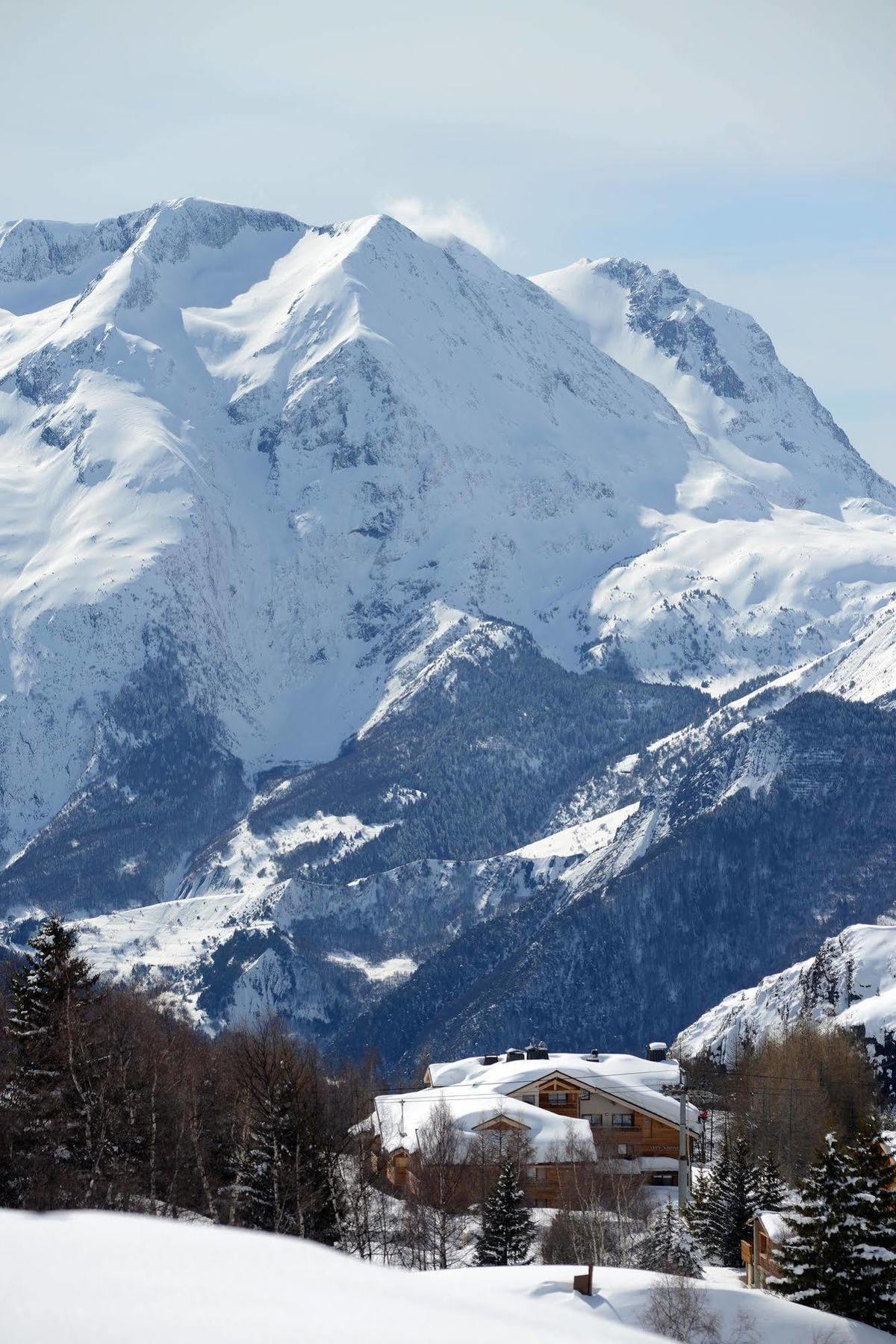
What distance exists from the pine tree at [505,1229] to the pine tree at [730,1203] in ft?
43.1

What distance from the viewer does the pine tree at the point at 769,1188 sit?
8656 cm

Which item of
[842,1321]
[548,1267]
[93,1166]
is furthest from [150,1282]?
[93,1166]

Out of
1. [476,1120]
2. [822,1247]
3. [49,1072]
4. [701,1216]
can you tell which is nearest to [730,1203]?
[701,1216]

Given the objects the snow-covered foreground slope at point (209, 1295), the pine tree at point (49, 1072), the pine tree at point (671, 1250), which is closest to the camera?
the snow-covered foreground slope at point (209, 1295)

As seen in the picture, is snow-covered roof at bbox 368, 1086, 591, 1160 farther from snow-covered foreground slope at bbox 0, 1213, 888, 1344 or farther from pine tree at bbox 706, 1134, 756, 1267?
snow-covered foreground slope at bbox 0, 1213, 888, 1344

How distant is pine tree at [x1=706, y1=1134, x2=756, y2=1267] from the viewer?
86250 mm

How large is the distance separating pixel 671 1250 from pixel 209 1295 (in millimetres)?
67671

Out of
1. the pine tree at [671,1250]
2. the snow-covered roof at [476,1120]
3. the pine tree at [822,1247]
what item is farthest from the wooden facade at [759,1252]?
the snow-covered roof at [476,1120]

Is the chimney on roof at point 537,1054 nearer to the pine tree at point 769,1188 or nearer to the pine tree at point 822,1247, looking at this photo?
the pine tree at point 769,1188

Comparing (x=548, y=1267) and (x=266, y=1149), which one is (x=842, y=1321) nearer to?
(x=548, y=1267)

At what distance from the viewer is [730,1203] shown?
8681cm

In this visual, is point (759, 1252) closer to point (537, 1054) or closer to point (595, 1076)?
point (595, 1076)

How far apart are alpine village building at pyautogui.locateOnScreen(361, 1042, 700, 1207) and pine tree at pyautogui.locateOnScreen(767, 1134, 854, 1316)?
122 feet

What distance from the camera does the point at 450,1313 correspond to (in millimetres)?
Answer: 12977
